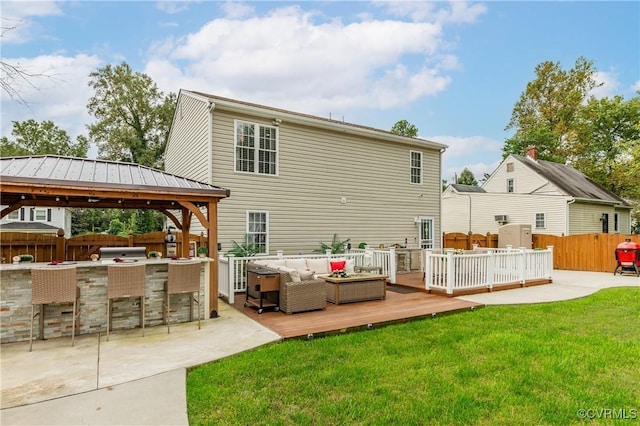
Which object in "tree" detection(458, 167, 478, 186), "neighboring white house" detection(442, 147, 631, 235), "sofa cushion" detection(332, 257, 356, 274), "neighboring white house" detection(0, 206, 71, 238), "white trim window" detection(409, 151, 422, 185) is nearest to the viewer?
"sofa cushion" detection(332, 257, 356, 274)

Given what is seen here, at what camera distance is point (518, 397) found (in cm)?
343

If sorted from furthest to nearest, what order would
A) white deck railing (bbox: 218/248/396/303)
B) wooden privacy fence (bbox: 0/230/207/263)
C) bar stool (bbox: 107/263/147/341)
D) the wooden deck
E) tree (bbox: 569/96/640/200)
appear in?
1. tree (bbox: 569/96/640/200)
2. wooden privacy fence (bbox: 0/230/207/263)
3. white deck railing (bbox: 218/248/396/303)
4. the wooden deck
5. bar stool (bbox: 107/263/147/341)

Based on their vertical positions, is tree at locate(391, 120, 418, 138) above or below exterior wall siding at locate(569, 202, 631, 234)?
above

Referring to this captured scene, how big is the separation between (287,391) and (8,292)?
4458 millimetres

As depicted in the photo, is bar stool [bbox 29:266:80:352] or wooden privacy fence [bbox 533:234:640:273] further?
wooden privacy fence [bbox 533:234:640:273]

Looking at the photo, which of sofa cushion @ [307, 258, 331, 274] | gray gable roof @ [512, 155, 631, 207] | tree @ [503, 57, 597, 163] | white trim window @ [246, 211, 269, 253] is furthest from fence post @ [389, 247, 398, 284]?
tree @ [503, 57, 597, 163]

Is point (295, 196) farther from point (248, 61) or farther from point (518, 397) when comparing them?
point (518, 397)

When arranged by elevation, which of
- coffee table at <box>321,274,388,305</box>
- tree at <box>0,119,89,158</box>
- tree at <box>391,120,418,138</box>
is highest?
tree at <box>391,120,418,138</box>

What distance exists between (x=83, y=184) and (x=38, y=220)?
25976mm

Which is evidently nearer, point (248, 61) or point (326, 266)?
point (326, 266)

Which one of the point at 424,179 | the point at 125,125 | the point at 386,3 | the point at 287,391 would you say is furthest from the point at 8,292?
Answer: the point at 125,125

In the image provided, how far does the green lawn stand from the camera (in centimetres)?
311

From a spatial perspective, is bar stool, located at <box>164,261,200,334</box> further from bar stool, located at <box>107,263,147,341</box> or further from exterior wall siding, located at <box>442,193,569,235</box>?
exterior wall siding, located at <box>442,193,569,235</box>

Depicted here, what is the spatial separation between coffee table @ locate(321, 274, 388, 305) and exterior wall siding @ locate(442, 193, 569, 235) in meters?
13.9
